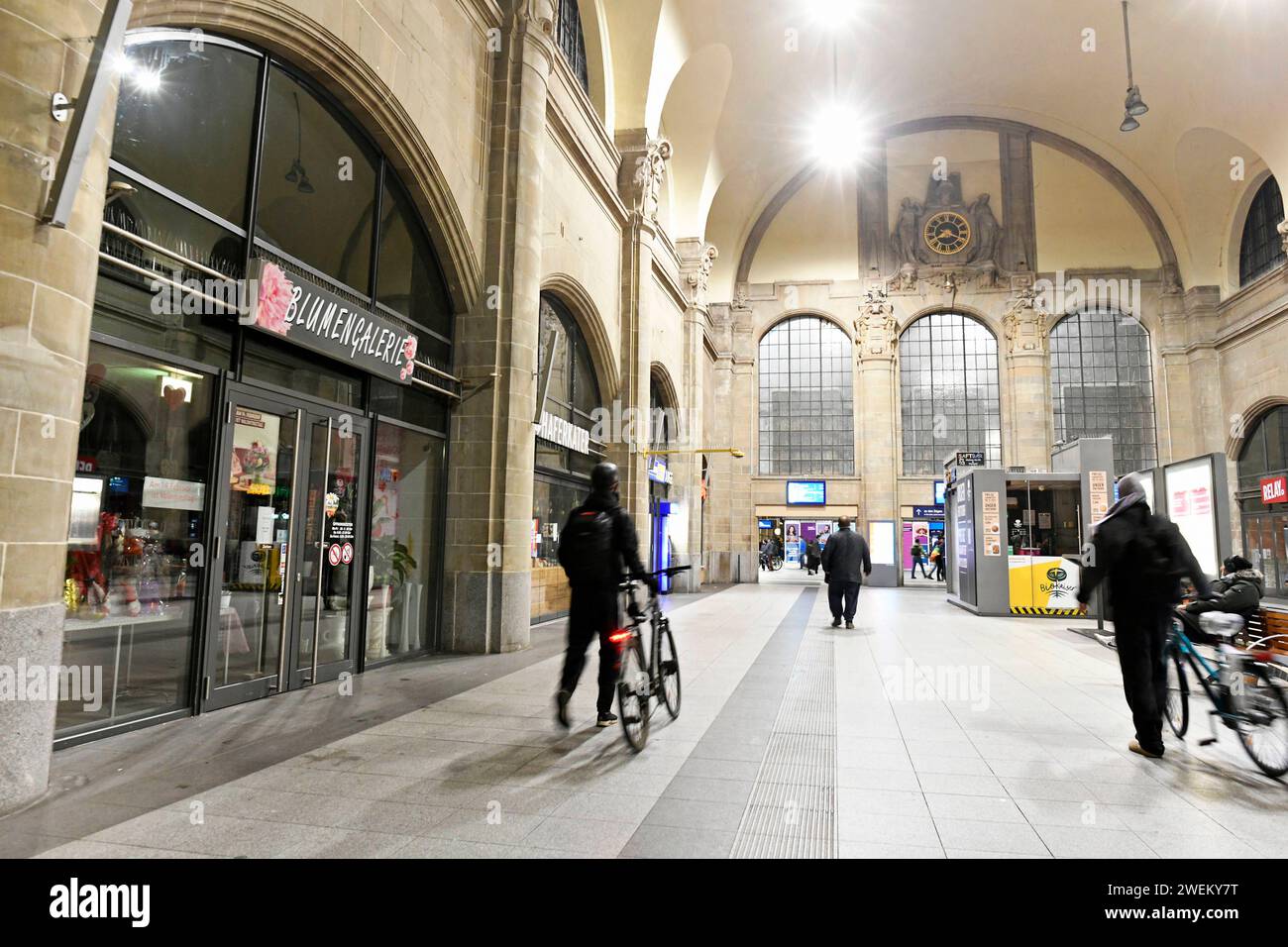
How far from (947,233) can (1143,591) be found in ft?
88.6

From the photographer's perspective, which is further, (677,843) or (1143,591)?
(1143,591)

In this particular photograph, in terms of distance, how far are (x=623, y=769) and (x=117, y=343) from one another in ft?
14.2

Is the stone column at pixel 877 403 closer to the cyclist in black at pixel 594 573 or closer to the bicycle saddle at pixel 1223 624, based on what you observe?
the bicycle saddle at pixel 1223 624

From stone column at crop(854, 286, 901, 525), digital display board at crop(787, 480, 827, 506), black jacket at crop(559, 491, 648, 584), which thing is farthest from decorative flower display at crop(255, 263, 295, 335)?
stone column at crop(854, 286, 901, 525)

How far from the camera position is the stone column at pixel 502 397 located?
8914mm

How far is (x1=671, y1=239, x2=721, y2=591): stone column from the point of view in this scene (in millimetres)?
21453

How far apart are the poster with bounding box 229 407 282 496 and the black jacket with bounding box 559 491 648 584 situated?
2928 millimetres

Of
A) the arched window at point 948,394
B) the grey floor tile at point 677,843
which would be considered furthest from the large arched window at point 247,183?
the arched window at point 948,394

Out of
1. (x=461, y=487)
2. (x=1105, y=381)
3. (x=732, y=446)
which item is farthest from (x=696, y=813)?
(x=1105, y=381)

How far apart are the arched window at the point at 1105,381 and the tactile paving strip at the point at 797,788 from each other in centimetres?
2574

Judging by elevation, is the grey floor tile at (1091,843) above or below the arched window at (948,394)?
below

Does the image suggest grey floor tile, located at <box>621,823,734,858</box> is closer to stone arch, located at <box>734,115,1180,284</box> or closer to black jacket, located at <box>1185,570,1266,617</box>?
black jacket, located at <box>1185,570,1266,617</box>

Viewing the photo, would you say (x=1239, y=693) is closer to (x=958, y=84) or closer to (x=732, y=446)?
(x=732, y=446)

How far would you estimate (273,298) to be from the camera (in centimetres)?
588
